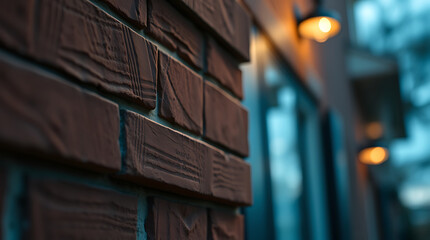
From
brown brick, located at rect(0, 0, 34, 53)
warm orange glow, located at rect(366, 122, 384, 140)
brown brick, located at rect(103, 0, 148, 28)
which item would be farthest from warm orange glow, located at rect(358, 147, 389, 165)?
brown brick, located at rect(0, 0, 34, 53)

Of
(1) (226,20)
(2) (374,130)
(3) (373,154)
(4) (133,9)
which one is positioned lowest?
(4) (133,9)

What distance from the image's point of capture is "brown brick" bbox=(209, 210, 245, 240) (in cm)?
81

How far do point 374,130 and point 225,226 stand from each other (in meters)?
7.28

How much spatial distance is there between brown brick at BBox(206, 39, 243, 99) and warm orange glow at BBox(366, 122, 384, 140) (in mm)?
6983

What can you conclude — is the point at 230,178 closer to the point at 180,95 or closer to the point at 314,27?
the point at 180,95

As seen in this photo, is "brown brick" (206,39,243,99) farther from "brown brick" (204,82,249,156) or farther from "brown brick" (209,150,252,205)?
"brown brick" (209,150,252,205)

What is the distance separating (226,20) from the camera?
3.00 feet

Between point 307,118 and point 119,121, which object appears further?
point 307,118

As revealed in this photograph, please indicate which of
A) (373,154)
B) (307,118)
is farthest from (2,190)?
(373,154)

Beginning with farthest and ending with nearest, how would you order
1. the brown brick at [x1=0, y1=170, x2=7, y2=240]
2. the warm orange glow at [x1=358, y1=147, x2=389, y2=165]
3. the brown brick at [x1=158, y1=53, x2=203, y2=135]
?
the warm orange glow at [x1=358, y1=147, x2=389, y2=165] < the brown brick at [x1=158, y1=53, x2=203, y2=135] < the brown brick at [x1=0, y1=170, x2=7, y2=240]

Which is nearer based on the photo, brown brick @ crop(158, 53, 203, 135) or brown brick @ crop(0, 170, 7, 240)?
brown brick @ crop(0, 170, 7, 240)

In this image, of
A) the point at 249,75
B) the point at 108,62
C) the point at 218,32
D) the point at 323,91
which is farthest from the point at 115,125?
the point at 323,91

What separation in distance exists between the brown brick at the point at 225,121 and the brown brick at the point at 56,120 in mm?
272

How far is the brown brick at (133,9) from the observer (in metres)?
0.61
